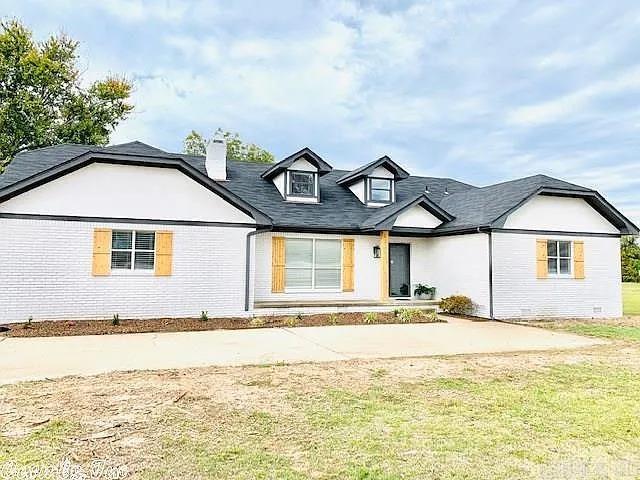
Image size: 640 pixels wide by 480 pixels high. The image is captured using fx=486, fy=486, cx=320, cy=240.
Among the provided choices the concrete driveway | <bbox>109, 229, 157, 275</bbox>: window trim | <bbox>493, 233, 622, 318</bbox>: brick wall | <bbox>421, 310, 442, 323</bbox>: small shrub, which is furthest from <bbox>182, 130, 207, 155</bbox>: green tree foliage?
the concrete driveway

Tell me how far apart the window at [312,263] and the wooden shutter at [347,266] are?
145 mm

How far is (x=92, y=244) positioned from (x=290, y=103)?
14.0m

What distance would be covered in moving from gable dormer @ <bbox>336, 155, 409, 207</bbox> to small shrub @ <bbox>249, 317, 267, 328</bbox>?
6.94 m

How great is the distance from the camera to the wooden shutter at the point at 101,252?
489 inches

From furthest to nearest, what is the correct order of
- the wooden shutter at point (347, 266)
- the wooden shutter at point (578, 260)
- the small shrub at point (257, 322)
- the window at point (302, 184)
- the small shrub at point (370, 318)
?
1. the window at point (302, 184)
2. the wooden shutter at point (347, 266)
3. the wooden shutter at point (578, 260)
4. the small shrub at point (370, 318)
5. the small shrub at point (257, 322)

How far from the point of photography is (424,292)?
17.0 meters

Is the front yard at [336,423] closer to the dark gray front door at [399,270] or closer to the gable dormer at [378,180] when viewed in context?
the dark gray front door at [399,270]

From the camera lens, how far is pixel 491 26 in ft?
48.7

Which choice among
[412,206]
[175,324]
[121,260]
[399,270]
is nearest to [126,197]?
[121,260]

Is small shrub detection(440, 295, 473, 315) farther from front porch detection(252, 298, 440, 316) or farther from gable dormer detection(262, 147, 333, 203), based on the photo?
gable dormer detection(262, 147, 333, 203)

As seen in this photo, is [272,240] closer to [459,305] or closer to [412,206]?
[412,206]

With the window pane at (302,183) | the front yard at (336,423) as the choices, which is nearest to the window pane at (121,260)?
the window pane at (302,183)

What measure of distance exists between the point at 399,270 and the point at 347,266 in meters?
2.22

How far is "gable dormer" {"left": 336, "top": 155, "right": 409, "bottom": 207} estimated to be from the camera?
705 inches
